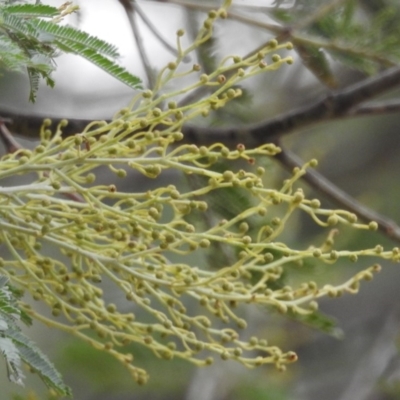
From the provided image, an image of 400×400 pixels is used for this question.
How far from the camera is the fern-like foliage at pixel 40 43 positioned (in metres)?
1.00

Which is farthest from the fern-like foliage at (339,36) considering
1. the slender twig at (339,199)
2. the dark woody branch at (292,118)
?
the slender twig at (339,199)

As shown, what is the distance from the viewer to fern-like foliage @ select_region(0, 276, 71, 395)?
96cm

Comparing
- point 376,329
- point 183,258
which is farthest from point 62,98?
point 376,329

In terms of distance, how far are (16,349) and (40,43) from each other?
361 mm

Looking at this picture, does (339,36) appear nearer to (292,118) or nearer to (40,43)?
(292,118)

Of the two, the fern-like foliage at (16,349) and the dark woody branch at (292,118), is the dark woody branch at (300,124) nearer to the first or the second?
the dark woody branch at (292,118)

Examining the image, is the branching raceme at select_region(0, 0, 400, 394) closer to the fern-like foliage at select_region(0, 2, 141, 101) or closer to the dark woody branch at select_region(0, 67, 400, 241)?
the fern-like foliage at select_region(0, 2, 141, 101)

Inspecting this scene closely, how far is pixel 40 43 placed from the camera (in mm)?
1081

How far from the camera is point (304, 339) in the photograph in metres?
4.36

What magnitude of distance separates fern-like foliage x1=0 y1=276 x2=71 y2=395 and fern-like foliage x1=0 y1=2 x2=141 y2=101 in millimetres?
245

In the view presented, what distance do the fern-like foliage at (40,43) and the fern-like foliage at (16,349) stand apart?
0.81 ft

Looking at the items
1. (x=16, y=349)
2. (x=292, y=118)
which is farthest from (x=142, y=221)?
(x=292, y=118)

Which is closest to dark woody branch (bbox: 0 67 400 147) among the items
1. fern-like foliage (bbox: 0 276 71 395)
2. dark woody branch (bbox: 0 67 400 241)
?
dark woody branch (bbox: 0 67 400 241)

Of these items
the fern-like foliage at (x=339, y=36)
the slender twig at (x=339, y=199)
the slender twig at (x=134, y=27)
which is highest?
the fern-like foliage at (x=339, y=36)
